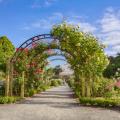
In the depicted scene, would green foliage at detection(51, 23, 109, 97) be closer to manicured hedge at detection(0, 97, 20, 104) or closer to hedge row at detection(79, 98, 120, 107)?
hedge row at detection(79, 98, 120, 107)

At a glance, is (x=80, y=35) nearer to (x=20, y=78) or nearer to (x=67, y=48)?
(x=67, y=48)

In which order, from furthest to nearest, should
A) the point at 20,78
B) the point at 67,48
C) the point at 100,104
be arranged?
the point at 20,78 → the point at 67,48 → the point at 100,104

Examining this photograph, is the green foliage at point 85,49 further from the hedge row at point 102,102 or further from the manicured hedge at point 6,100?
the manicured hedge at point 6,100

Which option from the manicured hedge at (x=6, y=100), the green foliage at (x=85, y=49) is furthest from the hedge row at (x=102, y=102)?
the manicured hedge at (x=6, y=100)

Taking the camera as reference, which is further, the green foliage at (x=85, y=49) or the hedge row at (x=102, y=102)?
the green foliage at (x=85, y=49)

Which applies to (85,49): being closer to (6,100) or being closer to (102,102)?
(102,102)

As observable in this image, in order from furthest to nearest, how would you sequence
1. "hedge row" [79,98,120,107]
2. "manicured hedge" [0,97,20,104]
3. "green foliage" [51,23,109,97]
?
"green foliage" [51,23,109,97] < "manicured hedge" [0,97,20,104] < "hedge row" [79,98,120,107]

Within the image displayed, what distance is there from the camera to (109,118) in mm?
14047

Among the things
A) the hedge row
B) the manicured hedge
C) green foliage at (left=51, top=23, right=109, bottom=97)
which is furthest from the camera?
green foliage at (left=51, top=23, right=109, bottom=97)

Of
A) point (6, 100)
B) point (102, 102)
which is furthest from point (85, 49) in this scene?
point (6, 100)

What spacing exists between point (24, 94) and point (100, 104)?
10.2 metres

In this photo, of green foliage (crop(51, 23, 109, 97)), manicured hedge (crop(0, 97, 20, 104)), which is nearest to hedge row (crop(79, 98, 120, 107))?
green foliage (crop(51, 23, 109, 97))

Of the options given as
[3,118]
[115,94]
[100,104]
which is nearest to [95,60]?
[115,94]

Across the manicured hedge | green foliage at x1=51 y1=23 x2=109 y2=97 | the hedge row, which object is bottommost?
the hedge row
